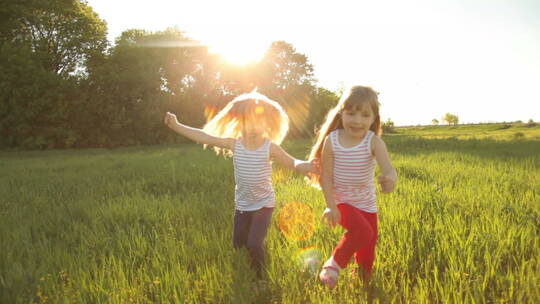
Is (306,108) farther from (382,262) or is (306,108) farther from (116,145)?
(382,262)

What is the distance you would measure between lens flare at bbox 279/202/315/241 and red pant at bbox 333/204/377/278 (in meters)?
0.68

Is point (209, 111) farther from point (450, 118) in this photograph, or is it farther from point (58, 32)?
point (450, 118)

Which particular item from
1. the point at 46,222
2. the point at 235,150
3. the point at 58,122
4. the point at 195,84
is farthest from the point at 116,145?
the point at 235,150

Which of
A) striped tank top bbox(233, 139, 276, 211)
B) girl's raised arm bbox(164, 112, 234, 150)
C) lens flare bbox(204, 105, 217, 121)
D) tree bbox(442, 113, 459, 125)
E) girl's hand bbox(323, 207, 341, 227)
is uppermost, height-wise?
tree bbox(442, 113, 459, 125)

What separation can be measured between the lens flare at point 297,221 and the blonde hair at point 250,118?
924 mm

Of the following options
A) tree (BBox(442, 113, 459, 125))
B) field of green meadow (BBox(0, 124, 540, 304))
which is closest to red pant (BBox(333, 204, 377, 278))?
field of green meadow (BBox(0, 124, 540, 304))

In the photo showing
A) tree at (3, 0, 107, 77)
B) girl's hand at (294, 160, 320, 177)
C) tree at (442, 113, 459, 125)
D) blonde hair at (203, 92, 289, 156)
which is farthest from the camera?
tree at (442, 113, 459, 125)

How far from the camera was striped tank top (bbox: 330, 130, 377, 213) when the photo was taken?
8.28 ft

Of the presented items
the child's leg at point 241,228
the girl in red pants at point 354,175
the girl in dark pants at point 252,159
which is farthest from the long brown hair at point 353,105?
the child's leg at point 241,228

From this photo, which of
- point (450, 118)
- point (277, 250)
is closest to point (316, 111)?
point (277, 250)

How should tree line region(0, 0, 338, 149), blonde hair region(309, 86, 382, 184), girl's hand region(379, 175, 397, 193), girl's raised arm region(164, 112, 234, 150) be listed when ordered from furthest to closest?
tree line region(0, 0, 338, 149) → girl's raised arm region(164, 112, 234, 150) → blonde hair region(309, 86, 382, 184) → girl's hand region(379, 175, 397, 193)

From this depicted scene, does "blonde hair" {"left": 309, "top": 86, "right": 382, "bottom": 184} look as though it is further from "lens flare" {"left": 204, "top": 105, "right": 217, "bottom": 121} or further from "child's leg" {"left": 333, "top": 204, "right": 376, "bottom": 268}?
"lens flare" {"left": 204, "top": 105, "right": 217, "bottom": 121}

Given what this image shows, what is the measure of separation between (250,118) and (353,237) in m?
1.36

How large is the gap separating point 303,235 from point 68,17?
1206 inches
